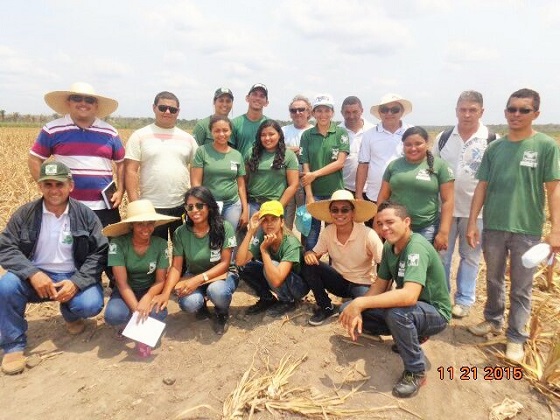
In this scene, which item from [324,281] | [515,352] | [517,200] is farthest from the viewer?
[324,281]

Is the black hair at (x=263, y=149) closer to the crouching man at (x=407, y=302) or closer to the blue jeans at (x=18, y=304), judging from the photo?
the crouching man at (x=407, y=302)

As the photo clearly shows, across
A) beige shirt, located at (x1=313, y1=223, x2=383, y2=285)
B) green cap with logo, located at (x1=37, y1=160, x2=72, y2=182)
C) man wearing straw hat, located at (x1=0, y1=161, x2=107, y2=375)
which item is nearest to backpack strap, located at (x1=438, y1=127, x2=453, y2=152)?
beige shirt, located at (x1=313, y1=223, x2=383, y2=285)

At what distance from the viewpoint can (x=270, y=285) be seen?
439 centimetres

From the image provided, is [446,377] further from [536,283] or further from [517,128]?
[536,283]

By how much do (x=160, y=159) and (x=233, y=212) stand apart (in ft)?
3.42

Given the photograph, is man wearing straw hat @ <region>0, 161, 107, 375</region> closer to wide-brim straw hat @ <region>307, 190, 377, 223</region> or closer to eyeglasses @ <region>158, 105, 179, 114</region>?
eyeglasses @ <region>158, 105, 179, 114</region>

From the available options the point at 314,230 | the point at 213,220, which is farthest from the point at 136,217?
the point at 314,230

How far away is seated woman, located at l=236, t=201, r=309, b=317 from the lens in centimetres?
419

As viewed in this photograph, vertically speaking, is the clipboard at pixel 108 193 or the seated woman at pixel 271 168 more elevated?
the seated woman at pixel 271 168

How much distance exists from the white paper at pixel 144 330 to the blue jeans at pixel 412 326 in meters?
2.13

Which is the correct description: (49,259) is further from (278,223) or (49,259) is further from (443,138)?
(443,138)

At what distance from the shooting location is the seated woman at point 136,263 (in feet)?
13.1

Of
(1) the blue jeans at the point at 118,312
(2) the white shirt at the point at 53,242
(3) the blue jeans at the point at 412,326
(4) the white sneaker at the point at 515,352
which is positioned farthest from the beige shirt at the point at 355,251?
(2) the white shirt at the point at 53,242

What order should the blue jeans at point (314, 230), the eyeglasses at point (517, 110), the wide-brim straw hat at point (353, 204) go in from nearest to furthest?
1. the eyeglasses at point (517, 110)
2. the wide-brim straw hat at point (353, 204)
3. the blue jeans at point (314, 230)
